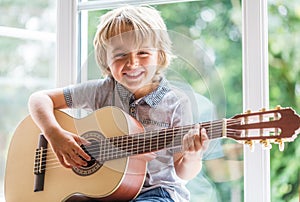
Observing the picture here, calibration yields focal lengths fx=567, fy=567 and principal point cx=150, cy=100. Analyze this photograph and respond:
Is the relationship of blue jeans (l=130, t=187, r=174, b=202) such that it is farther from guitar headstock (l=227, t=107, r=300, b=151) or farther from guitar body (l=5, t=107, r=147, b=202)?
guitar headstock (l=227, t=107, r=300, b=151)

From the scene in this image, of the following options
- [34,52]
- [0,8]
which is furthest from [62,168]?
[0,8]

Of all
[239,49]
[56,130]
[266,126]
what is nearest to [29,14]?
[56,130]

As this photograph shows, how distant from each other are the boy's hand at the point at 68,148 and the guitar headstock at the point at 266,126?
51 centimetres

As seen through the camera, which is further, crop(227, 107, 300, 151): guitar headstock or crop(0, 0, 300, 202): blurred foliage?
crop(0, 0, 300, 202): blurred foliage

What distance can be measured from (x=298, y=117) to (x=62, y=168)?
820 millimetres

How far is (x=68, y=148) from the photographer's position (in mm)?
1941

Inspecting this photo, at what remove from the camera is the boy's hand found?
1.91 meters

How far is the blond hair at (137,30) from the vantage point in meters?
1.84

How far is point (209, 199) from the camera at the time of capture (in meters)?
2.05

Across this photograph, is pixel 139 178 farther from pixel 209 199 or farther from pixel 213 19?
pixel 213 19

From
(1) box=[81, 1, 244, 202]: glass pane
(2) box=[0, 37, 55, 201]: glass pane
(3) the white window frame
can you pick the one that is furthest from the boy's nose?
(2) box=[0, 37, 55, 201]: glass pane

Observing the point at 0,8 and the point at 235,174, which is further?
the point at 0,8

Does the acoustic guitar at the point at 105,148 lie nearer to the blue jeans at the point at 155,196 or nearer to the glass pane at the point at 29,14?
the blue jeans at the point at 155,196

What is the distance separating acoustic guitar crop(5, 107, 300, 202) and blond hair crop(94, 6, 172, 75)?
0.21 meters
